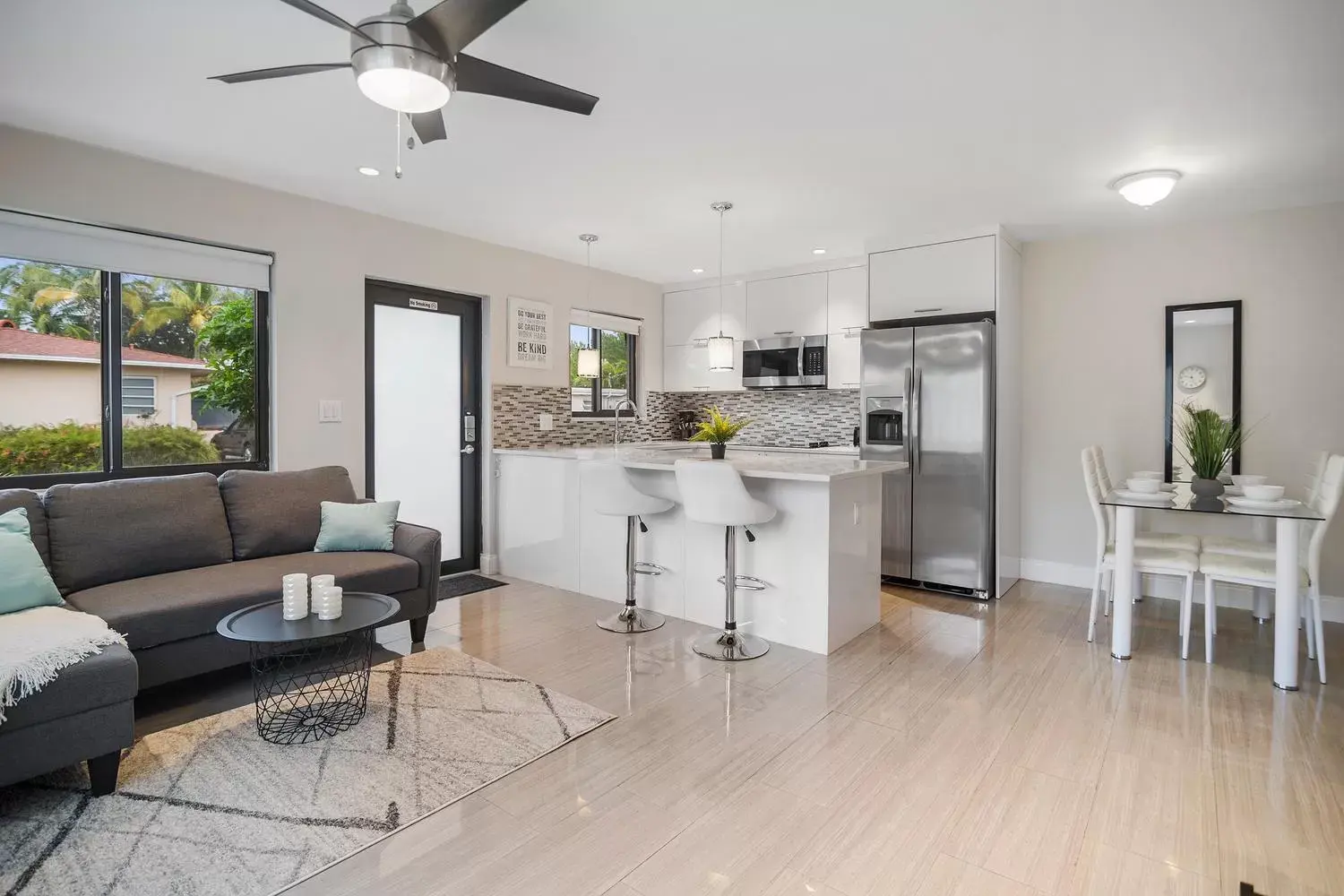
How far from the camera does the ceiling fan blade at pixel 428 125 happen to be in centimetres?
243

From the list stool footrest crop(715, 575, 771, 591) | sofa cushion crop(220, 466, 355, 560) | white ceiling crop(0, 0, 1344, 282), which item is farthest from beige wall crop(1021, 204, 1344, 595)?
sofa cushion crop(220, 466, 355, 560)

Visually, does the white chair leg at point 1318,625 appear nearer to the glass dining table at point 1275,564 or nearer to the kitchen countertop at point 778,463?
the glass dining table at point 1275,564

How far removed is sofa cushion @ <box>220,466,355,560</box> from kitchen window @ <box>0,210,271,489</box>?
392 mm

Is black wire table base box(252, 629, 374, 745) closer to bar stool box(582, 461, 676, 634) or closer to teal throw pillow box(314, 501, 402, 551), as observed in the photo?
teal throw pillow box(314, 501, 402, 551)

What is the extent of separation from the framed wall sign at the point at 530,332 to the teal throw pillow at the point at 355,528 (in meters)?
1.81

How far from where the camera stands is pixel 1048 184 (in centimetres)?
379

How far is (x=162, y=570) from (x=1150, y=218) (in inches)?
230

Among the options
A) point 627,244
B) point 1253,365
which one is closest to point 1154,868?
point 1253,365

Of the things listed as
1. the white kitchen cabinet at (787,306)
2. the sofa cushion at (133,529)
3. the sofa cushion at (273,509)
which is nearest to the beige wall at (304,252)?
the sofa cushion at (273,509)

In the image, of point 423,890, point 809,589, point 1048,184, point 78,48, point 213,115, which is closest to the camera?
point 423,890

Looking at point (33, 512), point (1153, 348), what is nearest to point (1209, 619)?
point (1153, 348)

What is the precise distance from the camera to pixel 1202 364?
14.7ft

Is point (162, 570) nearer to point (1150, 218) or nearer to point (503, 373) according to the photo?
point (503, 373)

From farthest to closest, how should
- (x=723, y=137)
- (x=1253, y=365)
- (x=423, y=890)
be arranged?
(x=1253, y=365), (x=723, y=137), (x=423, y=890)
